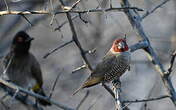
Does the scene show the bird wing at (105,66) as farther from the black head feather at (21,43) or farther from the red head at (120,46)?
the black head feather at (21,43)

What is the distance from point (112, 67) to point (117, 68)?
0.10 m

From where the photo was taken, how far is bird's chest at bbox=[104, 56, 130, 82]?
739 centimetres

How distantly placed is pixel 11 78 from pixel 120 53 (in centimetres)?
284

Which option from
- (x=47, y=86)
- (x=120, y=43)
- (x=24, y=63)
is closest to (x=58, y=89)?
(x=47, y=86)

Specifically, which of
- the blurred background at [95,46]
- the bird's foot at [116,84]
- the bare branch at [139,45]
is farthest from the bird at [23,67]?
the bare branch at [139,45]

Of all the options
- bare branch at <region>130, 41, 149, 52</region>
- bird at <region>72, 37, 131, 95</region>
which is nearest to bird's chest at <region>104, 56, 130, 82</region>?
bird at <region>72, 37, 131, 95</region>

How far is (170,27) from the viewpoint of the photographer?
1262 centimetres

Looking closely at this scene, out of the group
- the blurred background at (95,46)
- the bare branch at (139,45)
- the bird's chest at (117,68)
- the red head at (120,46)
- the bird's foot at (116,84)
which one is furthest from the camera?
the blurred background at (95,46)

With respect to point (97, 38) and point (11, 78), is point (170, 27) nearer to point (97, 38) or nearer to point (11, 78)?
point (97, 38)

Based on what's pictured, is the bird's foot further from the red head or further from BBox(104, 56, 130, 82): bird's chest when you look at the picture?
the red head

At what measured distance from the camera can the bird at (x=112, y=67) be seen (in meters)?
7.43

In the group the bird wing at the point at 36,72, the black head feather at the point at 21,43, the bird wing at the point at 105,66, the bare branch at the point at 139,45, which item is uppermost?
the bare branch at the point at 139,45

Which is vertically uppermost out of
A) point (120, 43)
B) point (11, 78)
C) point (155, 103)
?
point (120, 43)

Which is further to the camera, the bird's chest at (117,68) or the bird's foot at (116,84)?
the bird's chest at (117,68)
